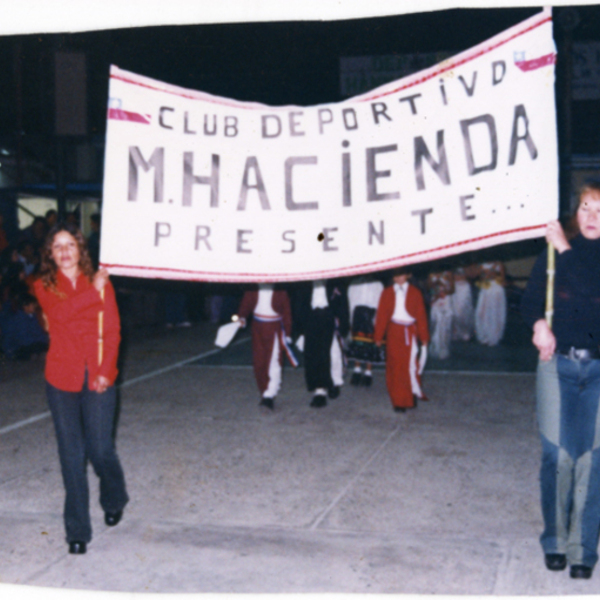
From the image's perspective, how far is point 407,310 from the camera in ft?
28.6

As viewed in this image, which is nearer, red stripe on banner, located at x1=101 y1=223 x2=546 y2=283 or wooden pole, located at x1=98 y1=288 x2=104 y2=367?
red stripe on banner, located at x1=101 y1=223 x2=546 y2=283

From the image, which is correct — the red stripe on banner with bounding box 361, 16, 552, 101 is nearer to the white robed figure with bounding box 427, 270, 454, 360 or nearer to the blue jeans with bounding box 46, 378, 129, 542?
the blue jeans with bounding box 46, 378, 129, 542

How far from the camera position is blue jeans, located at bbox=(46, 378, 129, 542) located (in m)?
4.74

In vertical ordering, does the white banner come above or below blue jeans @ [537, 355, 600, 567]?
above

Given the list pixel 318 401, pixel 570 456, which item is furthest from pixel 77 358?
pixel 318 401

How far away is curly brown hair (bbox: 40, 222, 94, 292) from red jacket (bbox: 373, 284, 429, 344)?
4.40 m

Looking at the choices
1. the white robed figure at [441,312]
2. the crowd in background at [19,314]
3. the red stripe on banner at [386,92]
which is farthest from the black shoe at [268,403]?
the red stripe on banner at [386,92]

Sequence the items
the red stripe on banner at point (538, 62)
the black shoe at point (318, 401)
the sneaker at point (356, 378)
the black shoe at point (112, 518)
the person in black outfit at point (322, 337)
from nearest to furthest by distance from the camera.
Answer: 1. the red stripe on banner at point (538, 62)
2. the black shoe at point (112, 518)
3. the black shoe at point (318, 401)
4. the person in black outfit at point (322, 337)
5. the sneaker at point (356, 378)

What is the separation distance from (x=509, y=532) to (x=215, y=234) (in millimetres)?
2647

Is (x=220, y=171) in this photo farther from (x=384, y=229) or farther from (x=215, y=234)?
(x=384, y=229)

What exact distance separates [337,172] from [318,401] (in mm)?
5171

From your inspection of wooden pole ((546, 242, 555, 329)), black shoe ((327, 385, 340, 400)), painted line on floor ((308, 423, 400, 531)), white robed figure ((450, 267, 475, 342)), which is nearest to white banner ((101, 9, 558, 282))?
wooden pole ((546, 242, 555, 329))

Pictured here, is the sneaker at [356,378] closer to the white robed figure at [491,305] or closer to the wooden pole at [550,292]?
the white robed figure at [491,305]

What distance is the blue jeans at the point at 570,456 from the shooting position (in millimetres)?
4383
